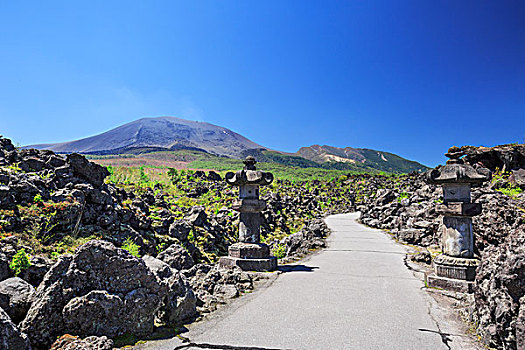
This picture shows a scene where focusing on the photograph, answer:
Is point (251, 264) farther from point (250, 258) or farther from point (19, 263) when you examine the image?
point (19, 263)

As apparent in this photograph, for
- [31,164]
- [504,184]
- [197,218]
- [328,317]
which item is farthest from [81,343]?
[504,184]

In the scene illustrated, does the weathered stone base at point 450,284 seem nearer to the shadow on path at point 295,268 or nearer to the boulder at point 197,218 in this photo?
the shadow on path at point 295,268

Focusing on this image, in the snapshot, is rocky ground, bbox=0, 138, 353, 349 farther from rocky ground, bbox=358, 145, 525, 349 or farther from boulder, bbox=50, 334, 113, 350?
rocky ground, bbox=358, 145, 525, 349

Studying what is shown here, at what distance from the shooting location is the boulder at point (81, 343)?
380 cm

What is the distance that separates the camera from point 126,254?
482 cm

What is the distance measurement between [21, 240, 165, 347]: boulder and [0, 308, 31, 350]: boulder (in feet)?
1.35

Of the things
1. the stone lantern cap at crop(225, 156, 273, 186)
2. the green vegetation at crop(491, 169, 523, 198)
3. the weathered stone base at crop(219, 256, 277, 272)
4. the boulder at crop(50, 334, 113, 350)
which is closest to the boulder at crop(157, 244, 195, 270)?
the weathered stone base at crop(219, 256, 277, 272)

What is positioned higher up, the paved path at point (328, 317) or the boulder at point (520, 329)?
the boulder at point (520, 329)

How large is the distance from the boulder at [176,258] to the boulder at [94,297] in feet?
12.3

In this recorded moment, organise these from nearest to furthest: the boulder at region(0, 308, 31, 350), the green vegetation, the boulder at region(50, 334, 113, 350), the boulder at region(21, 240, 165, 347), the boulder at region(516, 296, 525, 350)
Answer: the boulder at region(0, 308, 31, 350) < the boulder at region(516, 296, 525, 350) < the boulder at region(50, 334, 113, 350) < the boulder at region(21, 240, 165, 347) < the green vegetation

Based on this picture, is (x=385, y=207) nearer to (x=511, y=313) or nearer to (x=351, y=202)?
(x=351, y=202)

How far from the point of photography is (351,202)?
42.1 metres

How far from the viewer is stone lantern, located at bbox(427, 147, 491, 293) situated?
23.9 feet

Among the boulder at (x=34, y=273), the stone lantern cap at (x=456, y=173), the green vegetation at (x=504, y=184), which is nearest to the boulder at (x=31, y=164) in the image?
the boulder at (x=34, y=273)
